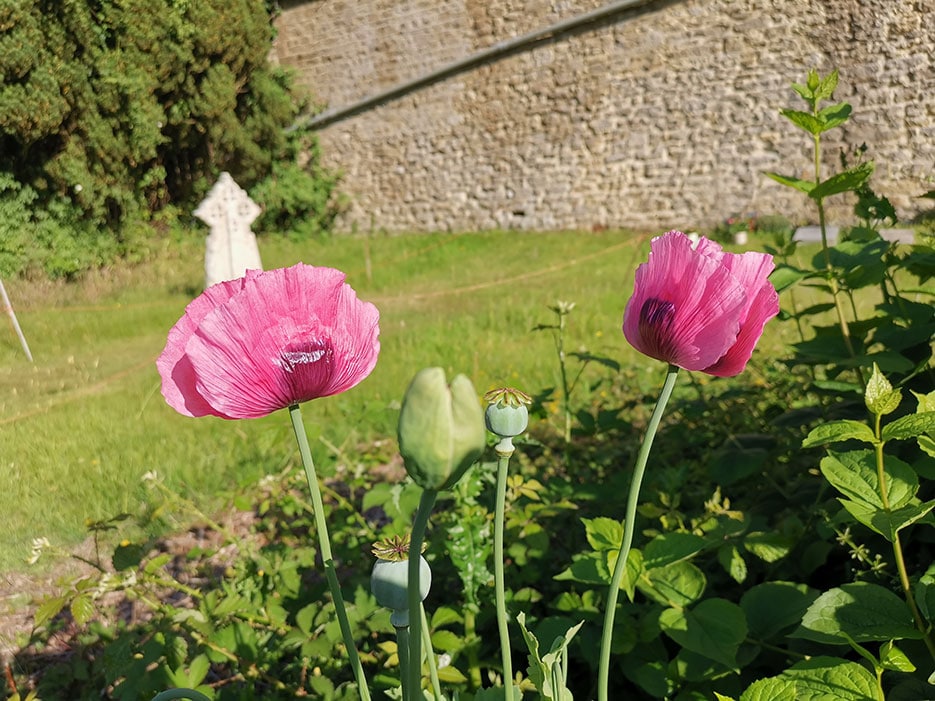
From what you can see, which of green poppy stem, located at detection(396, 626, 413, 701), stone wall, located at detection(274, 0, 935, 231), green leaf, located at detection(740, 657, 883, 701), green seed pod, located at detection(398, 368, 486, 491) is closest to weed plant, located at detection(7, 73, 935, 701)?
green leaf, located at detection(740, 657, 883, 701)

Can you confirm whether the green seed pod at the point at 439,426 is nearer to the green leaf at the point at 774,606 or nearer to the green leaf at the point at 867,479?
the green leaf at the point at 867,479

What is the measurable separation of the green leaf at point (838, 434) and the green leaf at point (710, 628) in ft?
0.99

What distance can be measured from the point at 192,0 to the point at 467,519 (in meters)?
1.34

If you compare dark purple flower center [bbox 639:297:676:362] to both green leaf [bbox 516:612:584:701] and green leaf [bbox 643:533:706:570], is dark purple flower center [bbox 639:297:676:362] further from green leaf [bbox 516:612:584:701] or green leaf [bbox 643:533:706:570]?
green leaf [bbox 643:533:706:570]

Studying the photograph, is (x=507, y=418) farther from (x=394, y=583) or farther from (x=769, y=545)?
(x=769, y=545)

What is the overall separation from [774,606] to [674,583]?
0.58ft

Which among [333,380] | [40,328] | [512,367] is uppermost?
[333,380]

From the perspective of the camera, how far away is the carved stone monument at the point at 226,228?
153 inches

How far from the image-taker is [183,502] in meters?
1.52

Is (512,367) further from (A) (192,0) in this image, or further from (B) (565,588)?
(A) (192,0)

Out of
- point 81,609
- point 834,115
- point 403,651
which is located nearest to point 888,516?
point 403,651

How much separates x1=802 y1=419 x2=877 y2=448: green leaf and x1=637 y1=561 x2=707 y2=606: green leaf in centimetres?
29

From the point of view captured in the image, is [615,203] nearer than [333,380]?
No

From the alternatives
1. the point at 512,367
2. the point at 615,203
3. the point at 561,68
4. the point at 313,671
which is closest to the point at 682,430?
the point at 512,367
